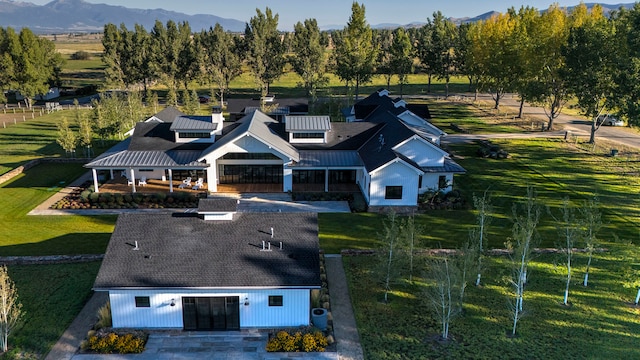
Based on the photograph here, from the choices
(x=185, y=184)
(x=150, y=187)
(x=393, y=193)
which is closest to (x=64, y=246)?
(x=150, y=187)

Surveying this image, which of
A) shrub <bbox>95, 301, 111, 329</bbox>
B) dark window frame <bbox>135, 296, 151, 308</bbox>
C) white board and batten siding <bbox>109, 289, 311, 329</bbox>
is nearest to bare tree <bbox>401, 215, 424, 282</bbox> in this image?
white board and batten siding <bbox>109, 289, 311, 329</bbox>

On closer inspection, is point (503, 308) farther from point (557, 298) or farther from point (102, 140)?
point (102, 140)

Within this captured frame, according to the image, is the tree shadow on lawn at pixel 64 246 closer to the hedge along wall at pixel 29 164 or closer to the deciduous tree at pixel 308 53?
the hedge along wall at pixel 29 164

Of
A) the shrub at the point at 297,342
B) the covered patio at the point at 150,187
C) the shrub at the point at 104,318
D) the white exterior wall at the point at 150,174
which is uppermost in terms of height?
the white exterior wall at the point at 150,174

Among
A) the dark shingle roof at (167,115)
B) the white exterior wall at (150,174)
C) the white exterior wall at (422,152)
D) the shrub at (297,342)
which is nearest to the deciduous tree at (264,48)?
the dark shingle roof at (167,115)

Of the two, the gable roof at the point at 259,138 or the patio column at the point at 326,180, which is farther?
the patio column at the point at 326,180

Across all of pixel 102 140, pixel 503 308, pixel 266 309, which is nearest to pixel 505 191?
pixel 503 308
